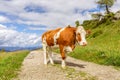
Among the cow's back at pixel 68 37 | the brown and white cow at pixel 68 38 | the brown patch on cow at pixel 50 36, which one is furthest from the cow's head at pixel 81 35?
the brown patch on cow at pixel 50 36

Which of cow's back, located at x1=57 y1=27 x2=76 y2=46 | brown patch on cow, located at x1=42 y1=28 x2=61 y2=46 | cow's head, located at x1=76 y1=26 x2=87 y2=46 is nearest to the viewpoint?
cow's head, located at x1=76 y1=26 x2=87 y2=46

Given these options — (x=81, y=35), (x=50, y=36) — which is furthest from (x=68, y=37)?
(x=50, y=36)

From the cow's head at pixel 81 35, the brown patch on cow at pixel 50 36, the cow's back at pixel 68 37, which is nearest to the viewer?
the cow's head at pixel 81 35

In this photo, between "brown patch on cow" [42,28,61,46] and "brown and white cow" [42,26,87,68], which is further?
"brown patch on cow" [42,28,61,46]

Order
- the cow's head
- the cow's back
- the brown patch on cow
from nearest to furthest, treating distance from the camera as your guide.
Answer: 1. the cow's head
2. the cow's back
3. the brown patch on cow

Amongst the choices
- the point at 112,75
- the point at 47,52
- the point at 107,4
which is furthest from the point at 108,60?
the point at 107,4

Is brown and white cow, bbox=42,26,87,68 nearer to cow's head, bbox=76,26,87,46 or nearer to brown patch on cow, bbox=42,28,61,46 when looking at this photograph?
cow's head, bbox=76,26,87,46

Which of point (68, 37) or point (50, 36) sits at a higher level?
point (50, 36)

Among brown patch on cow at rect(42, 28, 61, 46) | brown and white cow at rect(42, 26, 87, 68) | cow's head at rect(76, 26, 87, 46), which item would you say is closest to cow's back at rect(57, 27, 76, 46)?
brown and white cow at rect(42, 26, 87, 68)

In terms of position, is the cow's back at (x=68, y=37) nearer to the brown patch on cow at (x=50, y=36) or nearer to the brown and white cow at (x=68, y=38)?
the brown and white cow at (x=68, y=38)

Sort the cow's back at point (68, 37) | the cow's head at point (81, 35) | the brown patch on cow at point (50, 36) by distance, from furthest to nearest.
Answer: the brown patch on cow at point (50, 36)
the cow's back at point (68, 37)
the cow's head at point (81, 35)

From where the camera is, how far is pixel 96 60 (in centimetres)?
2467

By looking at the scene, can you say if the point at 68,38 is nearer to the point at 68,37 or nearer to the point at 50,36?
the point at 68,37

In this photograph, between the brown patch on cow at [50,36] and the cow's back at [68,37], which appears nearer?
the cow's back at [68,37]
